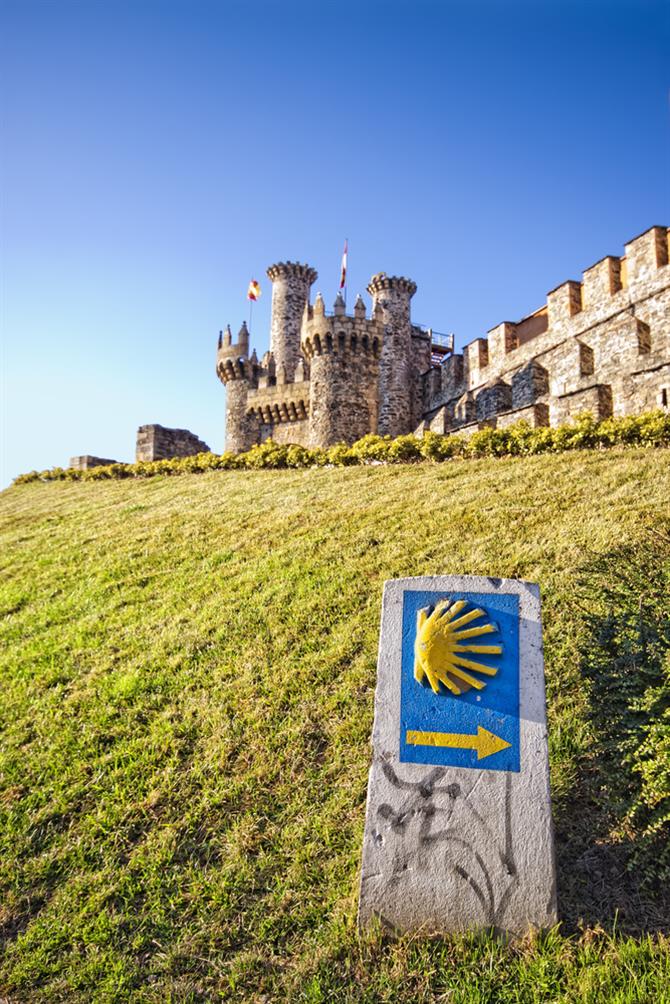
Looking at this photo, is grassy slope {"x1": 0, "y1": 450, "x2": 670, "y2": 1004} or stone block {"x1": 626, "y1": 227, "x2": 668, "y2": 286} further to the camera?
stone block {"x1": 626, "y1": 227, "x2": 668, "y2": 286}

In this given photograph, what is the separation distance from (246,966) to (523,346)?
85.1ft

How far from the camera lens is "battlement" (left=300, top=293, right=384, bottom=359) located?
2672 centimetres

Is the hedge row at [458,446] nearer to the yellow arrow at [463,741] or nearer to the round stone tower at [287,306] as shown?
the yellow arrow at [463,741]

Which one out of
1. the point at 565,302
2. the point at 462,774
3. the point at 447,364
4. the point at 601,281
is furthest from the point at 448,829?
the point at 447,364

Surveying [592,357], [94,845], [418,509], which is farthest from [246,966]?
[592,357]

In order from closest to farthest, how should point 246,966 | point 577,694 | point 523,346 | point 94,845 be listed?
point 246,966 → point 94,845 → point 577,694 → point 523,346

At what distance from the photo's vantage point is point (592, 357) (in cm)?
2058

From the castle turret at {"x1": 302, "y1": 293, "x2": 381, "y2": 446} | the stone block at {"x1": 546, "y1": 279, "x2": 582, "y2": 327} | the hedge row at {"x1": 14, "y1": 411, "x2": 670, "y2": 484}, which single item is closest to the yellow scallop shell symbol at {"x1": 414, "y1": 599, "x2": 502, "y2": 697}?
the hedge row at {"x1": 14, "y1": 411, "x2": 670, "y2": 484}

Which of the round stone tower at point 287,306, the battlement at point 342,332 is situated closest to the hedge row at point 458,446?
the battlement at point 342,332

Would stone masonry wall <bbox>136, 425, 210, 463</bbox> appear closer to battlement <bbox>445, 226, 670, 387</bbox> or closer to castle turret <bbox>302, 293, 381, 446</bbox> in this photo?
castle turret <bbox>302, 293, 381, 446</bbox>

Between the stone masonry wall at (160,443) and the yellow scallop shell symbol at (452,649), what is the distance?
25537 millimetres

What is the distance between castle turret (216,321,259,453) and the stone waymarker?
2929 centimetres

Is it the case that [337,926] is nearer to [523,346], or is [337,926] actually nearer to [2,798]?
[2,798]

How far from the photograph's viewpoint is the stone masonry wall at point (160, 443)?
28.0 metres
